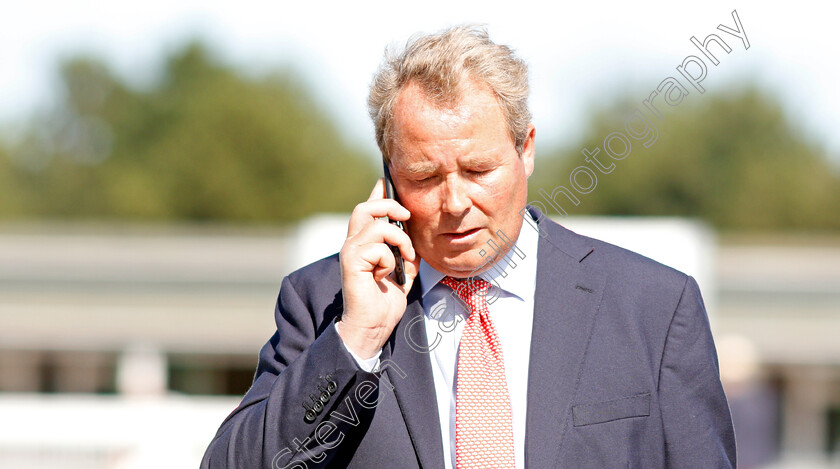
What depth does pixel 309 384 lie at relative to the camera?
2.24 meters

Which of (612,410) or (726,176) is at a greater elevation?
(726,176)

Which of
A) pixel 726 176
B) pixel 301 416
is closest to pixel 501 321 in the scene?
pixel 301 416

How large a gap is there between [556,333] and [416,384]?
0.40 metres

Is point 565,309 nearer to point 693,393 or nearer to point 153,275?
point 693,393

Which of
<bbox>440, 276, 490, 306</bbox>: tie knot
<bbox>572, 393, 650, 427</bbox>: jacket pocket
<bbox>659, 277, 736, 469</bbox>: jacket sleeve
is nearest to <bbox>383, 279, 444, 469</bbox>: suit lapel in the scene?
<bbox>440, 276, 490, 306</bbox>: tie knot

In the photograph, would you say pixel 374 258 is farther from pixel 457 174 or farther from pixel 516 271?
pixel 516 271

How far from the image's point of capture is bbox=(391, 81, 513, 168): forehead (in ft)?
7.82

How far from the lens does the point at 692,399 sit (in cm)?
237

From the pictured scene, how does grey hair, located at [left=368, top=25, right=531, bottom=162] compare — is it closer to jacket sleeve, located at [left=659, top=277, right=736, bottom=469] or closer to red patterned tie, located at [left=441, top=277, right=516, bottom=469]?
red patterned tie, located at [left=441, top=277, right=516, bottom=469]

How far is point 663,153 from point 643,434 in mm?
55733

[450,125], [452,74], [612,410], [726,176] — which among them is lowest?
[612,410]

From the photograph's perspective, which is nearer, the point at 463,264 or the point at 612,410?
the point at 612,410

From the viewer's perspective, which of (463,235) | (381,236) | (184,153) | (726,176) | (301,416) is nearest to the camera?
(301,416)

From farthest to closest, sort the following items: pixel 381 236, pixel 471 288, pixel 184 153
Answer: pixel 184 153, pixel 471 288, pixel 381 236
